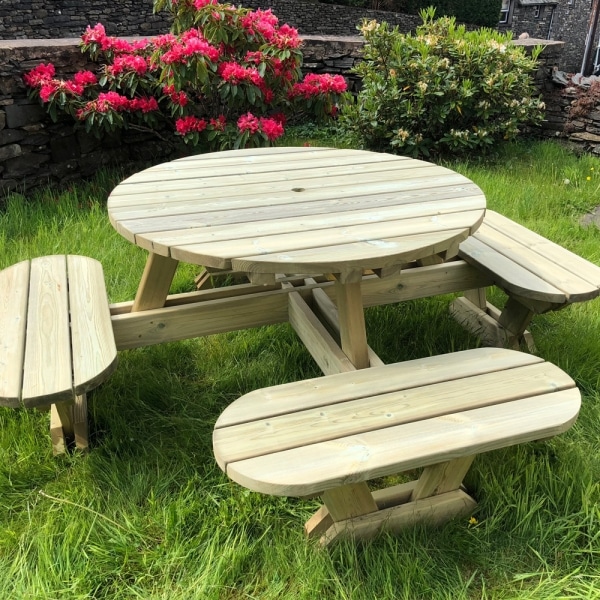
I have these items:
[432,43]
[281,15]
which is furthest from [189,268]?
[281,15]

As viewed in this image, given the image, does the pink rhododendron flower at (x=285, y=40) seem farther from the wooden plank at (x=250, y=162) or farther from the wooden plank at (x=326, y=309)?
the wooden plank at (x=326, y=309)

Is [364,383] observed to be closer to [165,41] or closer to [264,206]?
[264,206]

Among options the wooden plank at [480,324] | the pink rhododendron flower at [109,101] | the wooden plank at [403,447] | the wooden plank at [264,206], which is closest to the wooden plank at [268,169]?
the wooden plank at [264,206]

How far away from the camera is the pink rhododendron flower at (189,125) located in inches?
155

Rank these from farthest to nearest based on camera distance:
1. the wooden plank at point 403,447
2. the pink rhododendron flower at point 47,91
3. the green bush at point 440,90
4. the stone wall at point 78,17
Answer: the stone wall at point 78,17
the green bush at point 440,90
the pink rhododendron flower at point 47,91
the wooden plank at point 403,447

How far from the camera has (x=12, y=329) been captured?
1793 millimetres

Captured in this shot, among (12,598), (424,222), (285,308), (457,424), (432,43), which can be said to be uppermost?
(432,43)

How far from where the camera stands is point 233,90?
3.81 m

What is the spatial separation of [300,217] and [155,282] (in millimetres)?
600

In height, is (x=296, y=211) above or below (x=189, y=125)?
above

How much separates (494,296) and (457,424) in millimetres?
1682

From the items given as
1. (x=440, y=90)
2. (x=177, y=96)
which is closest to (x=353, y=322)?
(x=177, y=96)

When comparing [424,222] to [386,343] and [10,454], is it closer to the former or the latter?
[386,343]

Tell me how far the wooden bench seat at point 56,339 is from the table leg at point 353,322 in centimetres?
69
